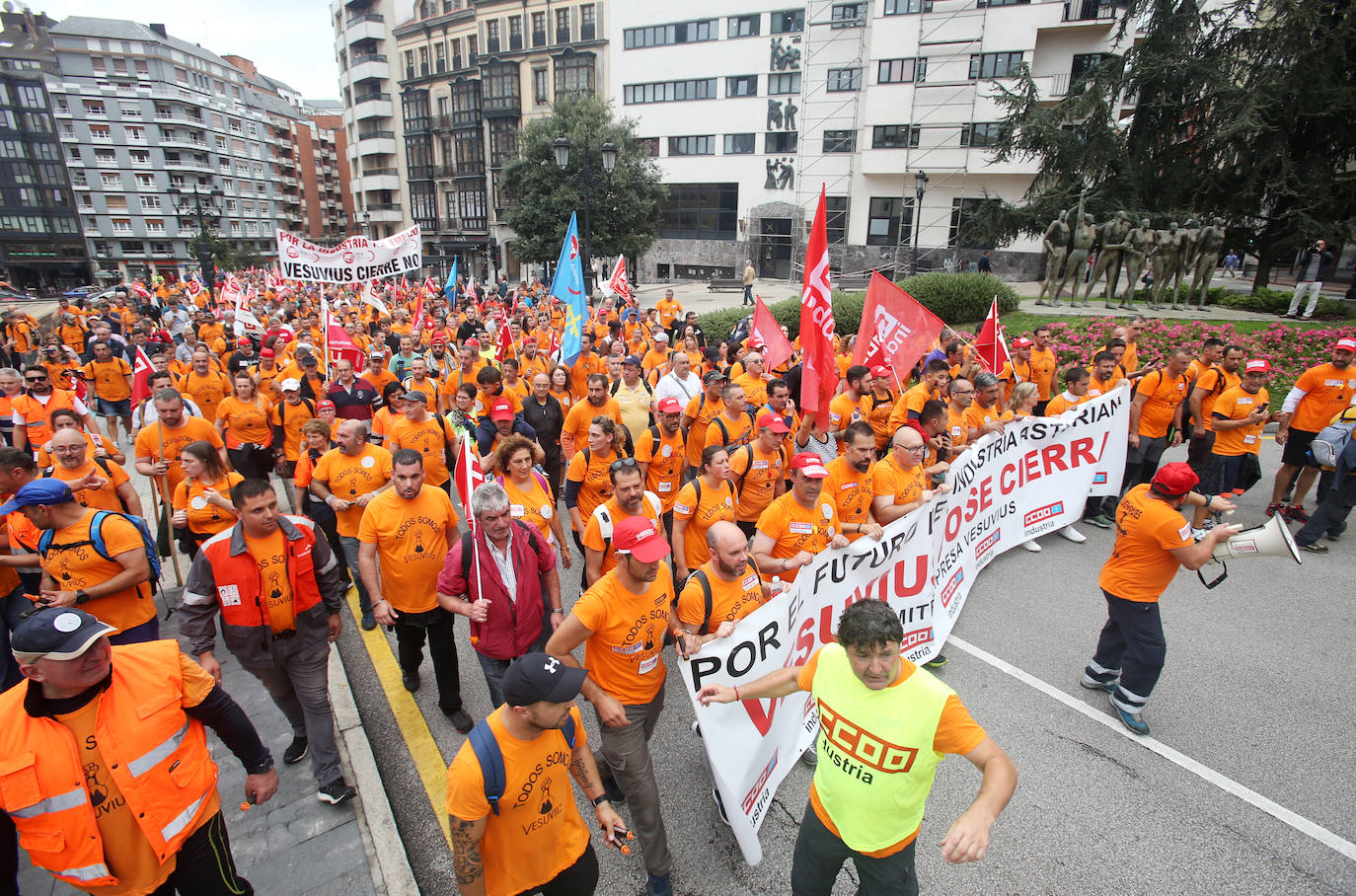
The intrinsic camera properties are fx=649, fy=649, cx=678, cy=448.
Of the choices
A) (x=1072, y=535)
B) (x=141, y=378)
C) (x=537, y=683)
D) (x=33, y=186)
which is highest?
(x=33, y=186)

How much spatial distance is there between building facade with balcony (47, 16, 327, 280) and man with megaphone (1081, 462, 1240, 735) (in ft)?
265

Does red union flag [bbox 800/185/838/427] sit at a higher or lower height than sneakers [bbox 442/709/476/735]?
higher

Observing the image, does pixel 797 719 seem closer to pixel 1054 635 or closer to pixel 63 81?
pixel 1054 635

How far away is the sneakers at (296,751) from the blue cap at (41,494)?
2016 millimetres

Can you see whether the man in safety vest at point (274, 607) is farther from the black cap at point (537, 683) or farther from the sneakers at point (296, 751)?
the black cap at point (537, 683)

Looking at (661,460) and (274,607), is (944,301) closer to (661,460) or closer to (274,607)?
(661,460)

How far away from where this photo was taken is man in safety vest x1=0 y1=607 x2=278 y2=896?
7.53 ft

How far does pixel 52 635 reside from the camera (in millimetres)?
2254

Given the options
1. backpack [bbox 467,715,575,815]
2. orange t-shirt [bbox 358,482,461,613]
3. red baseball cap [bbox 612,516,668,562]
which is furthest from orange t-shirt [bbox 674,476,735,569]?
backpack [bbox 467,715,575,815]

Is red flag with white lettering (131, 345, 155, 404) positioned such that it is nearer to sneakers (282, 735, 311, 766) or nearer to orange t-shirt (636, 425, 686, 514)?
sneakers (282, 735, 311, 766)

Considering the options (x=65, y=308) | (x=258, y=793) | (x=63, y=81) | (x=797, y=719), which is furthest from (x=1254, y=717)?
(x=63, y=81)

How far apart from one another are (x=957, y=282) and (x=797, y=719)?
59.8ft

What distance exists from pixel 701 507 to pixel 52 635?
3.49 metres

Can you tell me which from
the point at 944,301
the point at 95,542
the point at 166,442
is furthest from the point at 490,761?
the point at 944,301
